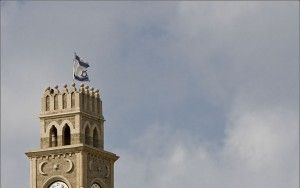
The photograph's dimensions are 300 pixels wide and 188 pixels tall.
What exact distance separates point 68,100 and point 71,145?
5130 mm

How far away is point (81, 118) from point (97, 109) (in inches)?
171

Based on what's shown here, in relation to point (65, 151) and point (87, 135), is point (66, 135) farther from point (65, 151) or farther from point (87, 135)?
point (65, 151)

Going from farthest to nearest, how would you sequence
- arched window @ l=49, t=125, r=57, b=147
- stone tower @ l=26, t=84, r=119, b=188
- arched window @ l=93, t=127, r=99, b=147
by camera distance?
arched window @ l=93, t=127, r=99, b=147
arched window @ l=49, t=125, r=57, b=147
stone tower @ l=26, t=84, r=119, b=188

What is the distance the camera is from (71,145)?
178 metres

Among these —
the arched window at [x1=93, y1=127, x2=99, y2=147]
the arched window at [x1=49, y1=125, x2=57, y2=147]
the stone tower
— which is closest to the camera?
the stone tower

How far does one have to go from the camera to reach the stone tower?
177375 millimetres

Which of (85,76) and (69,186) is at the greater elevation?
(85,76)

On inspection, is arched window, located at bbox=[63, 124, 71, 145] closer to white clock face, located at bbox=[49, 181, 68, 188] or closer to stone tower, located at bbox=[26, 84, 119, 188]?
stone tower, located at bbox=[26, 84, 119, 188]

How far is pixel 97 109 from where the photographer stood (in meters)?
183

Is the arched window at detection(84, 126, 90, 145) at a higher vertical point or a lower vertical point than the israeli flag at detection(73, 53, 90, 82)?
lower

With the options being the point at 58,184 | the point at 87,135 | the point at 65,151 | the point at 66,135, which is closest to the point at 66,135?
the point at 66,135

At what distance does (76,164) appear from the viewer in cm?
17725

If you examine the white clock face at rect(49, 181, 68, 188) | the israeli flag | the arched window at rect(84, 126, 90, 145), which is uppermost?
the israeli flag

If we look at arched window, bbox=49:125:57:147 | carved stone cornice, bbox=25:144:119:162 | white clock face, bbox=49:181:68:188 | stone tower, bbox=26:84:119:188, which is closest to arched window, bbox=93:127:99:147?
stone tower, bbox=26:84:119:188
